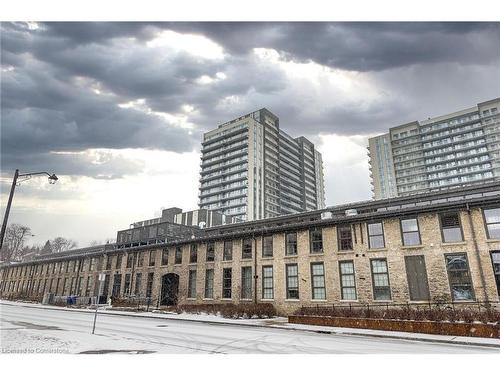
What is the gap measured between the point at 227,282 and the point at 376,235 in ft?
46.8

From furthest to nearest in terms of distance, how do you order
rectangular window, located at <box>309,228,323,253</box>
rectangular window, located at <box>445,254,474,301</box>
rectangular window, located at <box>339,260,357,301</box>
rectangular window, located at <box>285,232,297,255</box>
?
1. rectangular window, located at <box>285,232,297,255</box>
2. rectangular window, located at <box>309,228,323,253</box>
3. rectangular window, located at <box>339,260,357,301</box>
4. rectangular window, located at <box>445,254,474,301</box>

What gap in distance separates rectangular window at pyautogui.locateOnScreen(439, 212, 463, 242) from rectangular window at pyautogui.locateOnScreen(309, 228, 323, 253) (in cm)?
854

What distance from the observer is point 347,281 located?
23.8m

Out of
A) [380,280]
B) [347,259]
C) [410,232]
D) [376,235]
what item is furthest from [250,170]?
[380,280]

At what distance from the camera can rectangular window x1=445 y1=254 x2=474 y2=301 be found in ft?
64.4

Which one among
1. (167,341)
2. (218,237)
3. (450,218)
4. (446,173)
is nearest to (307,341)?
(167,341)

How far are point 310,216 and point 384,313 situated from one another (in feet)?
52.6

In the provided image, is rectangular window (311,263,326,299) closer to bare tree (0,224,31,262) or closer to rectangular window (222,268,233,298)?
rectangular window (222,268,233,298)

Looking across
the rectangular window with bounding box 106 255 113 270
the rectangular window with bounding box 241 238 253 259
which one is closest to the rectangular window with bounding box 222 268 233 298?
the rectangular window with bounding box 241 238 253 259

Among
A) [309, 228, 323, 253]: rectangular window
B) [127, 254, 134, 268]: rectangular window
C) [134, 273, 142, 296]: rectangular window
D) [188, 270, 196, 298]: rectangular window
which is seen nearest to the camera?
[309, 228, 323, 253]: rectangular window

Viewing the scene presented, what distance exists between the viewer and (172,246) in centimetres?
3616

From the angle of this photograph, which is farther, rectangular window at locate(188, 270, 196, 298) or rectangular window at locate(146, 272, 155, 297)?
rectangular window at locate(146, 272, 155, 297)

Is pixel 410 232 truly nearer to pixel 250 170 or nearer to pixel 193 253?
pixel 193 253

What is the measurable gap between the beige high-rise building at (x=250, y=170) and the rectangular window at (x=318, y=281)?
226 feet
